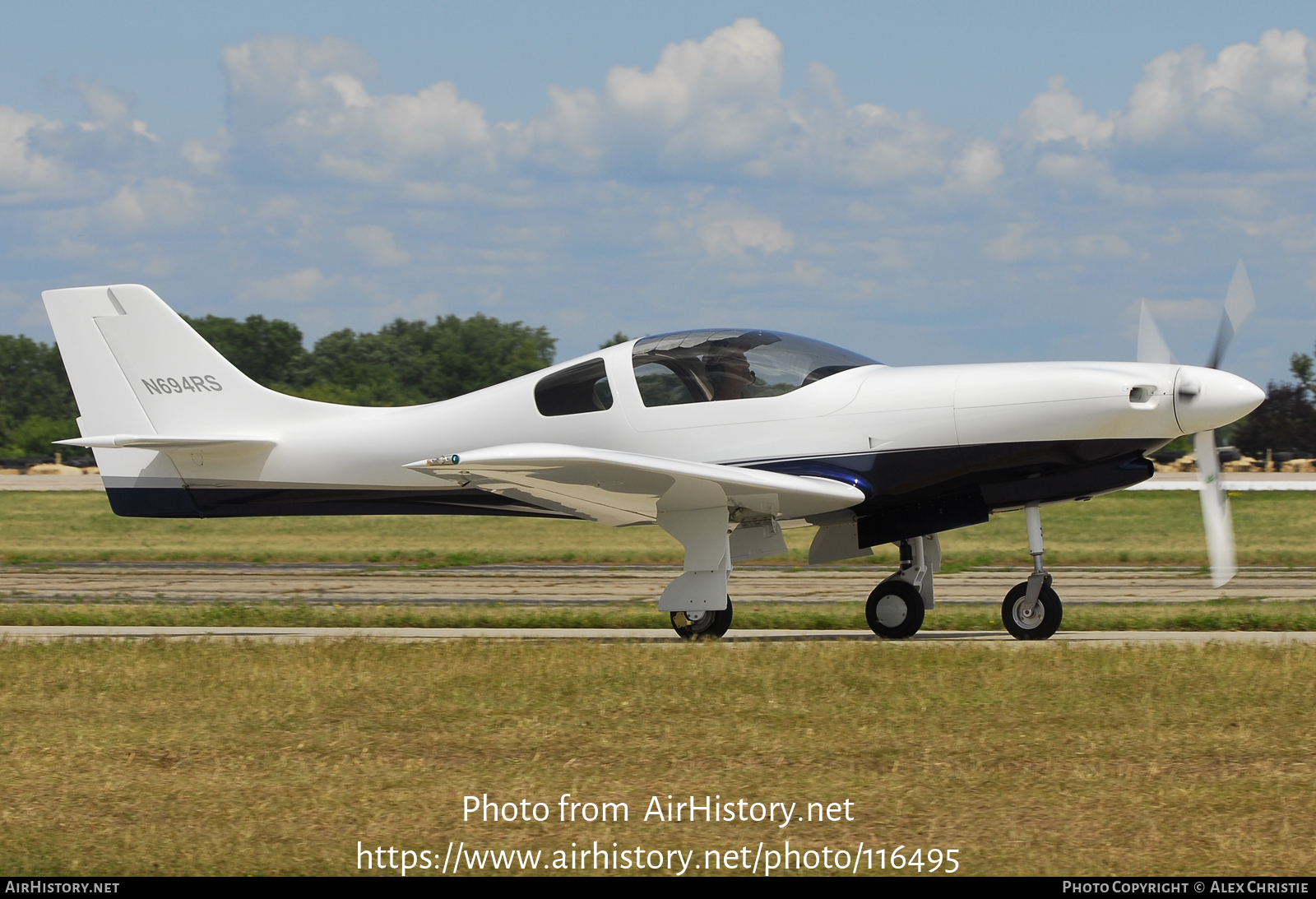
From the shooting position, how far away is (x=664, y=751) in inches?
264

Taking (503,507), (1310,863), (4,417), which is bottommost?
(1310,863)

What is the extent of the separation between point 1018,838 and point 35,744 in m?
5.20

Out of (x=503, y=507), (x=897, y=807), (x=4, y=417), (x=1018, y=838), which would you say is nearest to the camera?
(x=1018, y=838)

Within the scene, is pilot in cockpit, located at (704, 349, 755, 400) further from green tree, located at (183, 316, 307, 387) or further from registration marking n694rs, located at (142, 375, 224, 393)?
green tree, located at (183, 316, 307, 387)

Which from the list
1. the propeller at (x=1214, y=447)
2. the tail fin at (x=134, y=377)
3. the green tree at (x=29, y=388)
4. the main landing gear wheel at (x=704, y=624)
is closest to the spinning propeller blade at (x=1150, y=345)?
the propeller at (x=1214, y=447)

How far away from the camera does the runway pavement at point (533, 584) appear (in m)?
16.2

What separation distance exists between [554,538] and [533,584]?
9574mm

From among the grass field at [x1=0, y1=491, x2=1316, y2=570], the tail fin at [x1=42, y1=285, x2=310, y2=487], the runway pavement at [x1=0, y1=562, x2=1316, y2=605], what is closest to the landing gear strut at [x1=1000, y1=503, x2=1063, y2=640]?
the runway pavement at [x1=0, y1=562, x2=1316, y2=605]

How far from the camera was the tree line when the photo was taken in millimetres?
80438

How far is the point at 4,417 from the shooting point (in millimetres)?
86875

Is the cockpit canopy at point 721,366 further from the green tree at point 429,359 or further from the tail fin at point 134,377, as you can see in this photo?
the green tree at point 429,359

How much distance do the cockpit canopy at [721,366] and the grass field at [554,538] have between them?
324 inches
